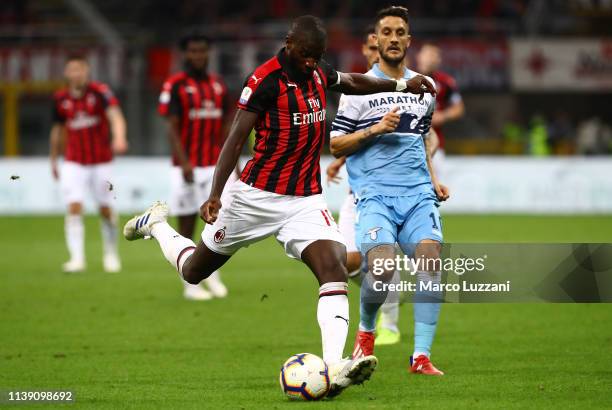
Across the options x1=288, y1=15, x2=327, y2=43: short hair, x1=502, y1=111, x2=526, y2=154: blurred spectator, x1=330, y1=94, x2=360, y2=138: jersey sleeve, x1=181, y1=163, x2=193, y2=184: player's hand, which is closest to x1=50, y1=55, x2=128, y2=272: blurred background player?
x1=181, y1=163, x2=193, y2=184: player's hand

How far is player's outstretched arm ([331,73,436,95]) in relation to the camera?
7096 millimetres

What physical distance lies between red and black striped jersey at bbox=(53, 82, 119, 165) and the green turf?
1477 mm

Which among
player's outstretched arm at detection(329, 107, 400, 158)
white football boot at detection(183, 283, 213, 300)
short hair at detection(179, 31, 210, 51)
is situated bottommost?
white football boot at detection(183, 283, 213, 300)

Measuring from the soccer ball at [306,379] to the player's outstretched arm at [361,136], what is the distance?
158cm

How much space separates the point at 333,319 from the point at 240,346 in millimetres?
2312

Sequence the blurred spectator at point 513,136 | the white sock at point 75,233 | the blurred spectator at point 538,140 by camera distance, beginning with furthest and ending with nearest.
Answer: the blurred spectator at point 513,136, the blurred spectator at point 538,140, the white sock at point 75,233

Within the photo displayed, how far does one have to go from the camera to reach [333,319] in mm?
6574

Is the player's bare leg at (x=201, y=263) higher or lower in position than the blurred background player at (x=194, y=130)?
lower

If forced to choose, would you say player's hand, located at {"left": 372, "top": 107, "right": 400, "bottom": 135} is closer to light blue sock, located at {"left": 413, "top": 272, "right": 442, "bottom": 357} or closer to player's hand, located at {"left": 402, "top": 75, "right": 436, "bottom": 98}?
player's hand, located at {"left": 402, "top": 75, "right": 436, "bottom": 98}

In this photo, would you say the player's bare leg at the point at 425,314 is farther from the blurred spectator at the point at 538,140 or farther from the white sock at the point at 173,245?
the blurred spectator at the point at 538,140

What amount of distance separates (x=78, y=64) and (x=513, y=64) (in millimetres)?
17051

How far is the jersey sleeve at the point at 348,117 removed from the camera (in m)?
7.64

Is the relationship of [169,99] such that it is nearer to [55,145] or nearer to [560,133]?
[55,145]

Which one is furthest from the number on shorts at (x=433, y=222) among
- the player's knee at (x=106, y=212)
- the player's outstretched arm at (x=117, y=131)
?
the player's knee at (x=106, y=212)
